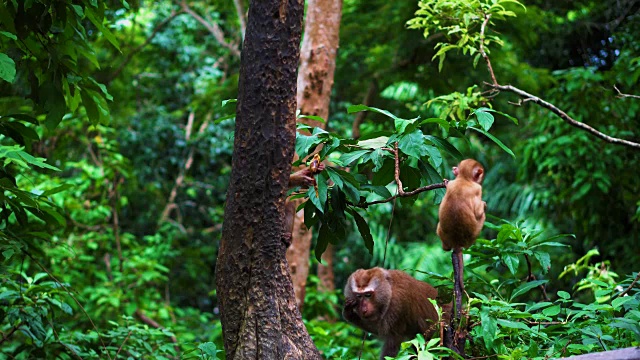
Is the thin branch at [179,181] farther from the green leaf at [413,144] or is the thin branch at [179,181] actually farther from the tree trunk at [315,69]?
the green leaf at [413,144]

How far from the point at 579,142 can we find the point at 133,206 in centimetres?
603

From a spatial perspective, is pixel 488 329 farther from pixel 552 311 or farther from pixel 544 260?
pixel 544 260

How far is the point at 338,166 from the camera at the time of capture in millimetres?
3984

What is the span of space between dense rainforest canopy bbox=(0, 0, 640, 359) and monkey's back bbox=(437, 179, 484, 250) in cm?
11

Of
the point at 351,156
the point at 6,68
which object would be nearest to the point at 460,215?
the point at 351,156

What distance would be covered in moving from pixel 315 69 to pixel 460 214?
9.36ft

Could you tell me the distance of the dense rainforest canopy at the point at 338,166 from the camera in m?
2.78

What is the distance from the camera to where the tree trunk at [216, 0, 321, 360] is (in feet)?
7.90

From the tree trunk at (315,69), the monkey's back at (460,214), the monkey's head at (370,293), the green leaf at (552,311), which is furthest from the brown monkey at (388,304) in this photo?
the tree trunk at (315,69)

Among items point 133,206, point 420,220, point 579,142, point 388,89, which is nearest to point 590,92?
point 579,142

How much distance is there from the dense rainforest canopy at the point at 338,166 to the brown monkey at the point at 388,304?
0.18 m

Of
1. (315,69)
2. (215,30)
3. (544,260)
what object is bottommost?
(544,260)

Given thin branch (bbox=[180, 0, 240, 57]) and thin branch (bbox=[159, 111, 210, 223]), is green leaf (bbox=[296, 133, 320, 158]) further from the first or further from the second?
thin branch (bbox=[159, 111, 210, 223])

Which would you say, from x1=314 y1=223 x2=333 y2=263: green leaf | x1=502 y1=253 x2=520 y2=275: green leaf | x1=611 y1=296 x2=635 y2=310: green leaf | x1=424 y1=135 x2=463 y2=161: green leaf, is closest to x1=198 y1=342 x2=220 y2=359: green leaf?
x1=314 y1=223 x2=333 y2=263: green leaf
